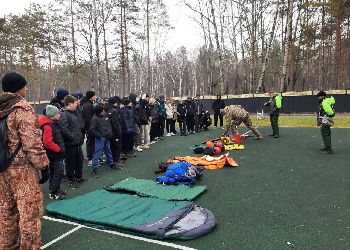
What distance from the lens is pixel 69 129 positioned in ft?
24.2

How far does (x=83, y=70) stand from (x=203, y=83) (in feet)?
134

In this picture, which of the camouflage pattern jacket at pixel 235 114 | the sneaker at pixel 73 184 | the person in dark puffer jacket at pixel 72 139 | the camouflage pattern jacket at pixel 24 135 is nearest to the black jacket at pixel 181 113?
the camouflage pattern jacket at pixel 235 114

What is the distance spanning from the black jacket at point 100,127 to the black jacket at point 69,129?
40.2 inches

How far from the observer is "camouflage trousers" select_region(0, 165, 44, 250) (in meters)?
3.66

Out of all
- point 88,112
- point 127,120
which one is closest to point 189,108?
point 127,120

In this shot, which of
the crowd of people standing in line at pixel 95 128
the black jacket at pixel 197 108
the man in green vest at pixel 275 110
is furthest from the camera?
the black jacket at pixel 197 108

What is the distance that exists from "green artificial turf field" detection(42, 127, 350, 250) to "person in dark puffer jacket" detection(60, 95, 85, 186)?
421 millimetres

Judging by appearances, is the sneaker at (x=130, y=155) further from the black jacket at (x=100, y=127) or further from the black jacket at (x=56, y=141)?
the black jacket at (x=56, y=141)

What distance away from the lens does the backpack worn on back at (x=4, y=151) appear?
3.60m

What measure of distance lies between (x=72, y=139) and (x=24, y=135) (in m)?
3.78

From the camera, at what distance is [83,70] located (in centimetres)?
3259

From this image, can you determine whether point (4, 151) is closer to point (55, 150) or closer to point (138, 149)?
point (55, 150)

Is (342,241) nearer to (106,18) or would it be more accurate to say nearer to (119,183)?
(119,183)

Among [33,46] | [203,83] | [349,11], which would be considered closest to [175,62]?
[203,83]
